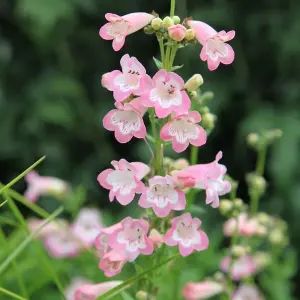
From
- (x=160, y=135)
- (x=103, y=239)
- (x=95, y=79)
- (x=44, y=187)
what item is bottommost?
(x=95, y=79)

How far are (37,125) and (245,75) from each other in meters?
0.53

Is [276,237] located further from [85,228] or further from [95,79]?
[95,79]

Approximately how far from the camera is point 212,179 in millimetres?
567

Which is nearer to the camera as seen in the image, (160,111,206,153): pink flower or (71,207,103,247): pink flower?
(160,111,206,153): pink flower

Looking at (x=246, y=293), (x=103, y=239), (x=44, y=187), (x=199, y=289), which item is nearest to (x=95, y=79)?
(x=44, y=187)

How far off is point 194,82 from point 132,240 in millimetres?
132

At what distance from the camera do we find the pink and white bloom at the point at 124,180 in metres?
0.54

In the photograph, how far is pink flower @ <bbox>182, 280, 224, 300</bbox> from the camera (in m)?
0.78

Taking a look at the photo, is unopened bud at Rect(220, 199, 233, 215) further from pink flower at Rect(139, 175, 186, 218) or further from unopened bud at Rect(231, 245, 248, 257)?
pink flower at Rect(139, 175, 186, 218)

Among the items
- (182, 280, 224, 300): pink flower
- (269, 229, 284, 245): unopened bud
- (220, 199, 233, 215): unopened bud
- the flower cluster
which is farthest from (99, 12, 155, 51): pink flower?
(269, 229, 284, 245): unopened bud

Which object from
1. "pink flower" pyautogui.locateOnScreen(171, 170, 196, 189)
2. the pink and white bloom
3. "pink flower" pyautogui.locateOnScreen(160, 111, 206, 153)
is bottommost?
"pink flower" pyautogui.locateOnScreen(171, 170, 196, 189)

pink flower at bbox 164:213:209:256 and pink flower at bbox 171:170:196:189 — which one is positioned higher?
pink flower at bbox 171:170:196:189

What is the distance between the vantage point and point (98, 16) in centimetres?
182

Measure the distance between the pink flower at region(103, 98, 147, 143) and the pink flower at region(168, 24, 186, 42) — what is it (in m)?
0.05
